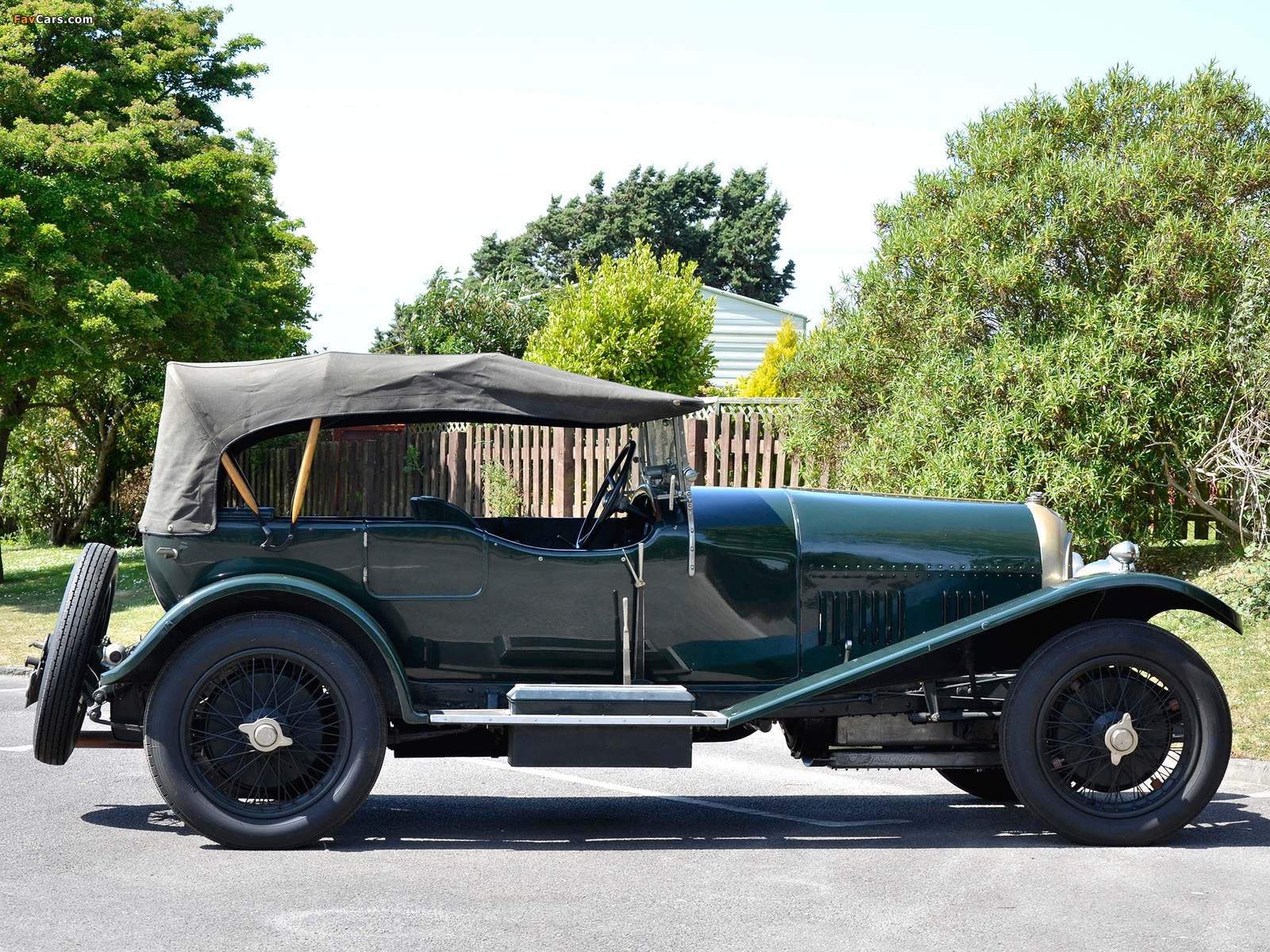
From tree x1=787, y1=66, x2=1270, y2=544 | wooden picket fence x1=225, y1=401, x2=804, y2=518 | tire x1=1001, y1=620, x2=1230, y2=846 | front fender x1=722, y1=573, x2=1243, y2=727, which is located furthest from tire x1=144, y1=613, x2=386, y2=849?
tree x1=787, y1=66, x2=1270, y2=544

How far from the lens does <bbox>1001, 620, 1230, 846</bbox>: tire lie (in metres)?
4.90

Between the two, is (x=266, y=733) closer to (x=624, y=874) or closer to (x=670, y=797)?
(x=624, y=874)

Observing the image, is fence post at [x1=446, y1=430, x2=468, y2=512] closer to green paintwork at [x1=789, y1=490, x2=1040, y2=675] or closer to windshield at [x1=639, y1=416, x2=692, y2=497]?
windshield at [x1=639, y1=416, x2=692, y2=497]

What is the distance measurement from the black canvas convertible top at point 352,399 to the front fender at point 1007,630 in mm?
1247

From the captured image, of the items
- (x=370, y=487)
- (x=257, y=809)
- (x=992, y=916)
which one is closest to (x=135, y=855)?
(x=257, y=809)

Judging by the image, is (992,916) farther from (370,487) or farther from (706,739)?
(370,487)

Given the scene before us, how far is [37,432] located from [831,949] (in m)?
22.9

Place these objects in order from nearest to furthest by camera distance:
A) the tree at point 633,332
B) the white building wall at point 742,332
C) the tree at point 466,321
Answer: the tree at point 633,332, the tree at point 466,321, the white building wall at point 742,332

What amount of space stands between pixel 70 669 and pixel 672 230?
141ft

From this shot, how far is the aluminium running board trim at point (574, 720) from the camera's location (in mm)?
4750

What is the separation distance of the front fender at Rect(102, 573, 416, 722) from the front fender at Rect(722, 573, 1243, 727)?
1.37m

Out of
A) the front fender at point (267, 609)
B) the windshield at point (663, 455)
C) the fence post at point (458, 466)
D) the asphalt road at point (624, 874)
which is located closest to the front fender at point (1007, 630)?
the asphalt road at point (624, 874)

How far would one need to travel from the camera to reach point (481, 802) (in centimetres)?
577

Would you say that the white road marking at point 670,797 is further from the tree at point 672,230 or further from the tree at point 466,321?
the tree at point 672,230
